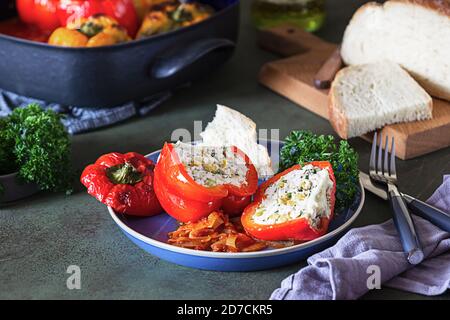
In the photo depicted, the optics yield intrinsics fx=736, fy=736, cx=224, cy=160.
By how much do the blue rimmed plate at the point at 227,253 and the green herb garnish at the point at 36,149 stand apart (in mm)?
245

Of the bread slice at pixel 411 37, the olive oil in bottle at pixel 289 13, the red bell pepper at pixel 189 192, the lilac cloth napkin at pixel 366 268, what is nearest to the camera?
the lilac cloth napkin at pixel 366 268

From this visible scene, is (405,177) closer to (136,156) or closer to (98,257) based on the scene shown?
(136,156)

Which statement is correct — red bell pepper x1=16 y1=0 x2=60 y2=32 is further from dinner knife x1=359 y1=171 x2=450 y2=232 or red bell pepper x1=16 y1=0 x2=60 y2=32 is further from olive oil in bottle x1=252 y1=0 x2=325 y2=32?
dinner knife x1=359 y1=171 x2=450 y2=232

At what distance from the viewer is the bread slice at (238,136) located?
4.99 ft

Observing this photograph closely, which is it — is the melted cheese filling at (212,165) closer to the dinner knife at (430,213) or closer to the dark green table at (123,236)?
the dark green table at (123,236)

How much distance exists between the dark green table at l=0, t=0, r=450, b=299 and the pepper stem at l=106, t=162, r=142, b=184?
11cm

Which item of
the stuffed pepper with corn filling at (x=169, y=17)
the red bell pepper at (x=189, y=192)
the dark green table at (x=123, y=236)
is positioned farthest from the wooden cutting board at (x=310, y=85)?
the red bell pepper at (x=189, y=192)

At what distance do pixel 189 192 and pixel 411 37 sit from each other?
933 mm

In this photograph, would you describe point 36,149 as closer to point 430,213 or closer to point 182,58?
point 182,58

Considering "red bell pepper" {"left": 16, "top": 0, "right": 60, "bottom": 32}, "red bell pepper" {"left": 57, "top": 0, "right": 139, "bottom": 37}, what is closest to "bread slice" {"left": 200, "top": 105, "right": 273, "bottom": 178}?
"red bell pepper" {"left": 57, "top": 0, "right": 139, "bottom": 37}

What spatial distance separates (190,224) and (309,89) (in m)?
0.79

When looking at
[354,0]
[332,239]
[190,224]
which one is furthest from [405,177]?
[354,0]

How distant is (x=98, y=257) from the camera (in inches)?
55.2

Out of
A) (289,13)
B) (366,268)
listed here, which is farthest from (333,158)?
(289,13)
